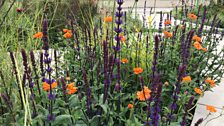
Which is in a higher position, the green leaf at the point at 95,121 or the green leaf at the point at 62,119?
the green leaf at the point at 62,119

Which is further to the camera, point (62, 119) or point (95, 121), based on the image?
point (95, 121)

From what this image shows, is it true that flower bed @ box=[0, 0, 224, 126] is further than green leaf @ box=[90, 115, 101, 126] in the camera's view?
No

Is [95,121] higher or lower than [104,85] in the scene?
lower

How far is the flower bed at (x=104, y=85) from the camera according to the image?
1497 mm

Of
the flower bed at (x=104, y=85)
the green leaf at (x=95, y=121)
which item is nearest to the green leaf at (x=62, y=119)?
the flower bed at (x=104, y=85)

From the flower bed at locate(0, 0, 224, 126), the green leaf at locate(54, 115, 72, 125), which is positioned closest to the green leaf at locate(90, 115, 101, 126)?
the flower bed at locate(0, 0, 224, 126)

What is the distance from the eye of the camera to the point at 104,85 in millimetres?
1649

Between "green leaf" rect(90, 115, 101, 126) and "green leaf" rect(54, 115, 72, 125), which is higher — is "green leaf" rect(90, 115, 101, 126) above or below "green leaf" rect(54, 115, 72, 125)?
below

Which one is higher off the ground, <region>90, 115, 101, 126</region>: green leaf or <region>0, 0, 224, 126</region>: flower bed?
<region>0, 0, 224, 126</region>: flower bed

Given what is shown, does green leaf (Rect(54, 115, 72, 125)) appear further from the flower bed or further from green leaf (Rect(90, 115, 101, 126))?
green leaf (Rect(90, 115, 101, 126))

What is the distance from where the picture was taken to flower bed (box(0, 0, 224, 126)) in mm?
1497

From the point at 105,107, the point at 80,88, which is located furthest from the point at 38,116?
the point at 80,88

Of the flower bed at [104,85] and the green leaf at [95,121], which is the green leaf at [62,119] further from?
the green leaf at [95,121]

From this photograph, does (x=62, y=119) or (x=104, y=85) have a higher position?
(x=104, y=85)
